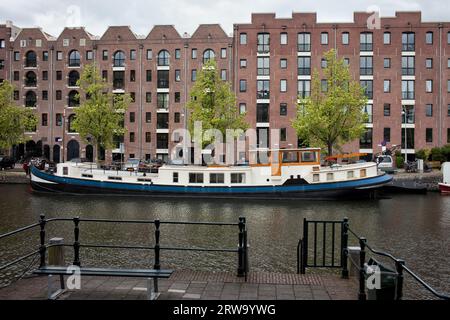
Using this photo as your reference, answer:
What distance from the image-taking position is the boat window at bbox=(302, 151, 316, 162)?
34250 millimetres

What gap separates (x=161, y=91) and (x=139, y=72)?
4.18 metres

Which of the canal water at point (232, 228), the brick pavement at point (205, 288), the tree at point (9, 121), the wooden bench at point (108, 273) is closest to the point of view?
the wooden bench at point (108, 273)

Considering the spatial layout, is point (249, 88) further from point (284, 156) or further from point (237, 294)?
point (237, 294)

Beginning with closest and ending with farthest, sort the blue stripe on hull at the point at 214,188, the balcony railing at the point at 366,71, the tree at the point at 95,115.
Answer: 1. the blue stripe on hull at the point at 214,188
2. the tree at the point at 95,115
3. the balcony railing at the point at 366,71

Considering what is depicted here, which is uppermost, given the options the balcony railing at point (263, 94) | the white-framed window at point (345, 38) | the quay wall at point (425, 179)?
the white-framed window at point (345, 38)

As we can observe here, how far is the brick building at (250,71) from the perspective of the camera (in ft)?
189

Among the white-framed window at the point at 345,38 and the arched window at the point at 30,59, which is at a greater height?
the white-framed window at the point at 345,38

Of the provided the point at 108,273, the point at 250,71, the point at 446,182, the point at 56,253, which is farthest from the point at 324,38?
the point at 108,273

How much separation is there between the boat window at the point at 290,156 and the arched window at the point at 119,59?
3709 centimetres

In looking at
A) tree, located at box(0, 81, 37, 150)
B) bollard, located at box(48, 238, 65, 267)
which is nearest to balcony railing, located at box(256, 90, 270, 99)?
tree, located at box(0, 81, 37, 150)

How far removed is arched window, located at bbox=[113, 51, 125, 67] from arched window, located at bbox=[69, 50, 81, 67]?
5.23 metres

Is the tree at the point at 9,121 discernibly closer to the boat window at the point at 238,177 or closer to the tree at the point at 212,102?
the tree at the point at 212,102

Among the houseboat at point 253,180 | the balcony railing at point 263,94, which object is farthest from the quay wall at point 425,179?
the balcony railing at point 263,94

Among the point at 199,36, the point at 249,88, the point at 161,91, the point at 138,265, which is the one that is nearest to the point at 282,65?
the point at 249,88
